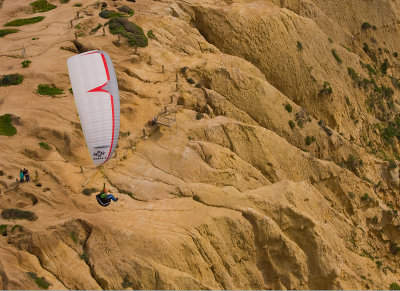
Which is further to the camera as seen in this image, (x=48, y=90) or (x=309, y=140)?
(x=309, y=140)

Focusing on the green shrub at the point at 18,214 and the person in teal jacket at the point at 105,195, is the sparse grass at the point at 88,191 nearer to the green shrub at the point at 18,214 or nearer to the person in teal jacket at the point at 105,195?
the person in teal jacket at the point at 105,195

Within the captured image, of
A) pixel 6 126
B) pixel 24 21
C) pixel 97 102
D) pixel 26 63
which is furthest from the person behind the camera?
pixel 24 21

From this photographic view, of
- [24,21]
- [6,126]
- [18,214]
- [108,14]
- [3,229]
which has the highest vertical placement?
[108,14]

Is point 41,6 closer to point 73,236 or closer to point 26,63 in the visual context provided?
point 26,63

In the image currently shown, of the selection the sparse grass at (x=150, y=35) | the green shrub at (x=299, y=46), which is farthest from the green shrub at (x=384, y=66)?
the sparse grass at (x=150, y=35)

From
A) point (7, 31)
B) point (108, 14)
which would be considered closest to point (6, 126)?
point (7, 31)

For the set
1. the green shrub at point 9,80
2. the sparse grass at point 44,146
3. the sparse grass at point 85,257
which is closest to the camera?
the sparse grass at point 85,257
